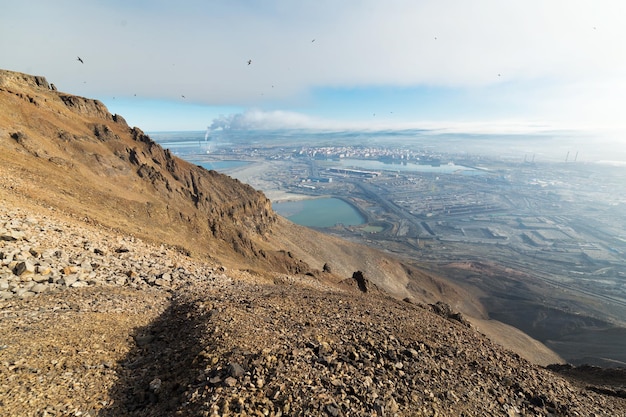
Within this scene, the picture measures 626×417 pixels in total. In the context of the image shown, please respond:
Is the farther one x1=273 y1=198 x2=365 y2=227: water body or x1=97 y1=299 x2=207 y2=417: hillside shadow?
x1=273 y1=198 x2=365 y2=227: water body

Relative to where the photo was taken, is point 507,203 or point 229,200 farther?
point 507,203

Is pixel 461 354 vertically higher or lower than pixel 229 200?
higher

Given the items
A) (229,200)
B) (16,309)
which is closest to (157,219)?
(16,309)

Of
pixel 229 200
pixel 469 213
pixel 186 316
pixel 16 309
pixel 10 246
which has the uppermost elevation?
pixel 10 246

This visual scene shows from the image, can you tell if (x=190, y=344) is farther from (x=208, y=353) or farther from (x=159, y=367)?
(x=208, y=353)

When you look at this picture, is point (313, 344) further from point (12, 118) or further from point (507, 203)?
point (507, 203)

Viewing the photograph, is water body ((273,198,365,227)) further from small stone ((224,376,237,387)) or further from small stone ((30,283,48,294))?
small stone ((224,376,237,387))

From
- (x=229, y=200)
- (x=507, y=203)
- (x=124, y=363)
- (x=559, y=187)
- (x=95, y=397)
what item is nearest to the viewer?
(x=95, y=397)

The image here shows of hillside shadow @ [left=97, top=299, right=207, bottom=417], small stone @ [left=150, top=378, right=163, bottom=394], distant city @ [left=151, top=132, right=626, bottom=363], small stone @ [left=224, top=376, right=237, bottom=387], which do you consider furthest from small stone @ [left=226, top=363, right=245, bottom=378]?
distant city @ [left=151, top=132, right=626, bottom=363]
